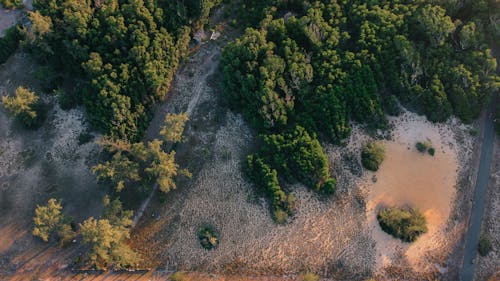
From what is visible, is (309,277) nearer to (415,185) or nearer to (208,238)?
(208,238)

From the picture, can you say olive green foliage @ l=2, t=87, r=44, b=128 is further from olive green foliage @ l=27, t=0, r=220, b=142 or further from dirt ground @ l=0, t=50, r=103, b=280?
olive green foliage @ l=27, t=0, r=220, b=142

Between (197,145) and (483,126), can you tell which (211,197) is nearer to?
(197,145)

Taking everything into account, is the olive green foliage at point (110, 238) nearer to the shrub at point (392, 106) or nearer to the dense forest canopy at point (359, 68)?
the dense forest canopy at point (359, 68)

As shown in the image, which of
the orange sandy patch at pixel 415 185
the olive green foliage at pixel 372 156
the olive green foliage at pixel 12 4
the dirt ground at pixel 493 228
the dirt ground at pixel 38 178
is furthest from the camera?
the olive green foliage at pixel 12 4

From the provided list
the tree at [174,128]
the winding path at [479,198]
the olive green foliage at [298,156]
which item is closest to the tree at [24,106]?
the tree at [174,128]

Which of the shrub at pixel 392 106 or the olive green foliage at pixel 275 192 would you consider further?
the shrub at pixel 392 106

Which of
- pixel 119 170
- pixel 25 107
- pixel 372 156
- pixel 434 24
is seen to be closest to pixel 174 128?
pixel 119 170
